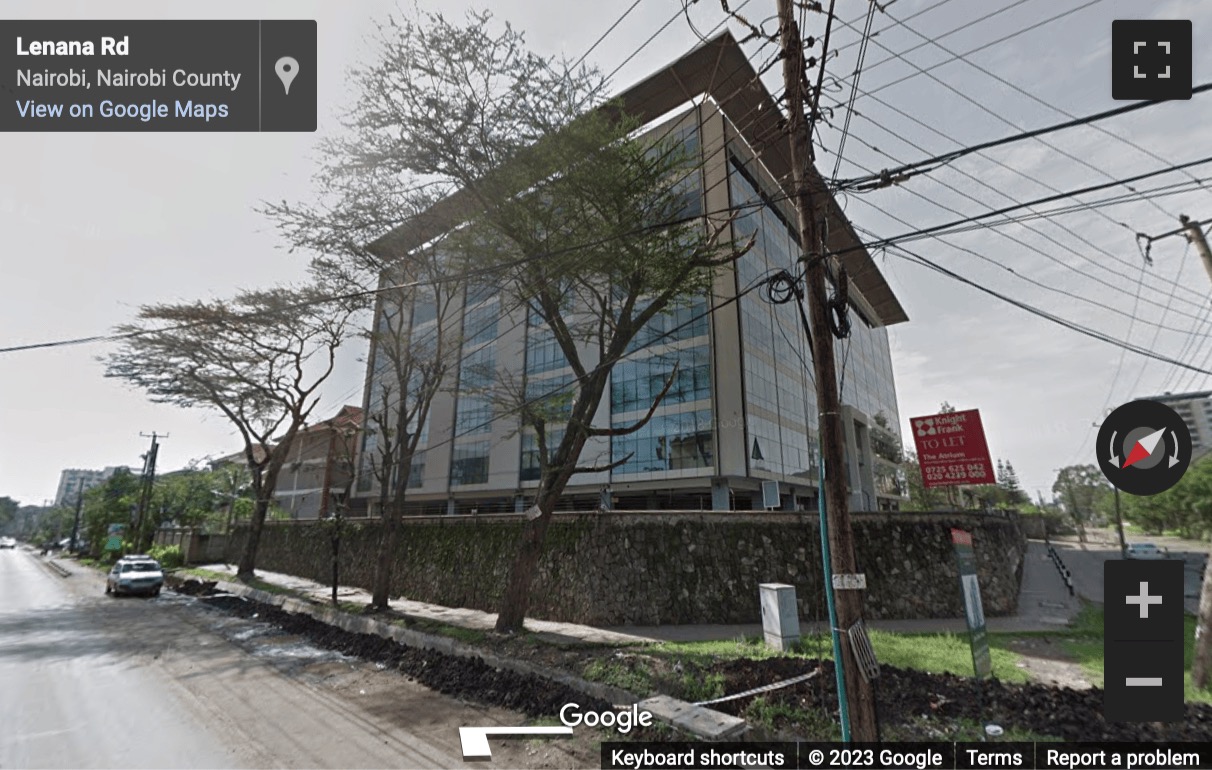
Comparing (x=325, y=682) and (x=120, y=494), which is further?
(x=120, y=494)

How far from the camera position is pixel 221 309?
797 inches

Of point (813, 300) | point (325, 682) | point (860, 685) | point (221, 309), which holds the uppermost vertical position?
point (221, 309)

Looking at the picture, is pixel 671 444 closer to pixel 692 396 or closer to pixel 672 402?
pixel 672 402

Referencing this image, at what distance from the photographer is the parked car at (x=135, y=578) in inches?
835

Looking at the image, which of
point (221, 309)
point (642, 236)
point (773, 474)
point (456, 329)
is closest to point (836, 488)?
point (642, 236)

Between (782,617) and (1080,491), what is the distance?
9600 centimetres

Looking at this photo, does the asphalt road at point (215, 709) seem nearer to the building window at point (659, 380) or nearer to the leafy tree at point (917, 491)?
the building window at point (659, 380)

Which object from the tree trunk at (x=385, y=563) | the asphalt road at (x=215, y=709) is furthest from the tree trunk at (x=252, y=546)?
the tree trunk at (x=385, y=563)

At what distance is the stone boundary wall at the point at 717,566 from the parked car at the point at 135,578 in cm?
1522

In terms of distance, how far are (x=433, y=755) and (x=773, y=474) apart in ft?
86.4

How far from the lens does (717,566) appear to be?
13984mm

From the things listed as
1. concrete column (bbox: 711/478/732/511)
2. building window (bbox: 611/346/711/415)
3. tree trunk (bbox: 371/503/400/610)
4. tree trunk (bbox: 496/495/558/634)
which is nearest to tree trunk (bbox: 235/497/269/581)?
tree trunk (bbox: 371/503/400/610)

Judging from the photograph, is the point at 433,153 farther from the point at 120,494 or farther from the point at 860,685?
the point at 120,494

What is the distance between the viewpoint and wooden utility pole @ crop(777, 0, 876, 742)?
17.3 feet
